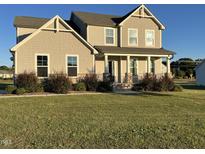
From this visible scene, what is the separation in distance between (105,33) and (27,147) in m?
21.9

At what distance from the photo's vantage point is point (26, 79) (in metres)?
21.1

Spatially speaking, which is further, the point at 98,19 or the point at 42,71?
the point at 98,19

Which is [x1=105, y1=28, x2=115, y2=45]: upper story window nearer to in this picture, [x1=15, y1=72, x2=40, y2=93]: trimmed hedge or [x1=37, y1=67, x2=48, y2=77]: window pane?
[x1=37, y1=67, x2=48, y2=77]: window pane

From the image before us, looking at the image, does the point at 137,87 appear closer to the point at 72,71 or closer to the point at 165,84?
the point at 165,84

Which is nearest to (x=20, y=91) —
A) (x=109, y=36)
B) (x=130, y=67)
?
(x=109, y=36)

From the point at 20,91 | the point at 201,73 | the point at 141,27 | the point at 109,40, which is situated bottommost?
the point at 20,91

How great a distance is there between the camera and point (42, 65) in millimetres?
23328

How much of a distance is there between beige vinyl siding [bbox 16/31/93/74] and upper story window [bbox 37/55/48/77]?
0.31m

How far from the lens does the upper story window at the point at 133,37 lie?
93.1 ft

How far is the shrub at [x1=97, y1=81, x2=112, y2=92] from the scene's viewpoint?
2291cm

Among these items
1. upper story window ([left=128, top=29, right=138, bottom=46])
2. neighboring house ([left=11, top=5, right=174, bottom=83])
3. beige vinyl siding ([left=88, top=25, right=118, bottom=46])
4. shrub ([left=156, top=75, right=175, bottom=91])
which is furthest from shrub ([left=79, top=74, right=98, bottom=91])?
upper story window ([left=128, top=29, right=138, bottom=46])

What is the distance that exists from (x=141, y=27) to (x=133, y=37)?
1.23m

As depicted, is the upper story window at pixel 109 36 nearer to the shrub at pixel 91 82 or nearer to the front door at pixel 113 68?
the front door at pixel 113 68
